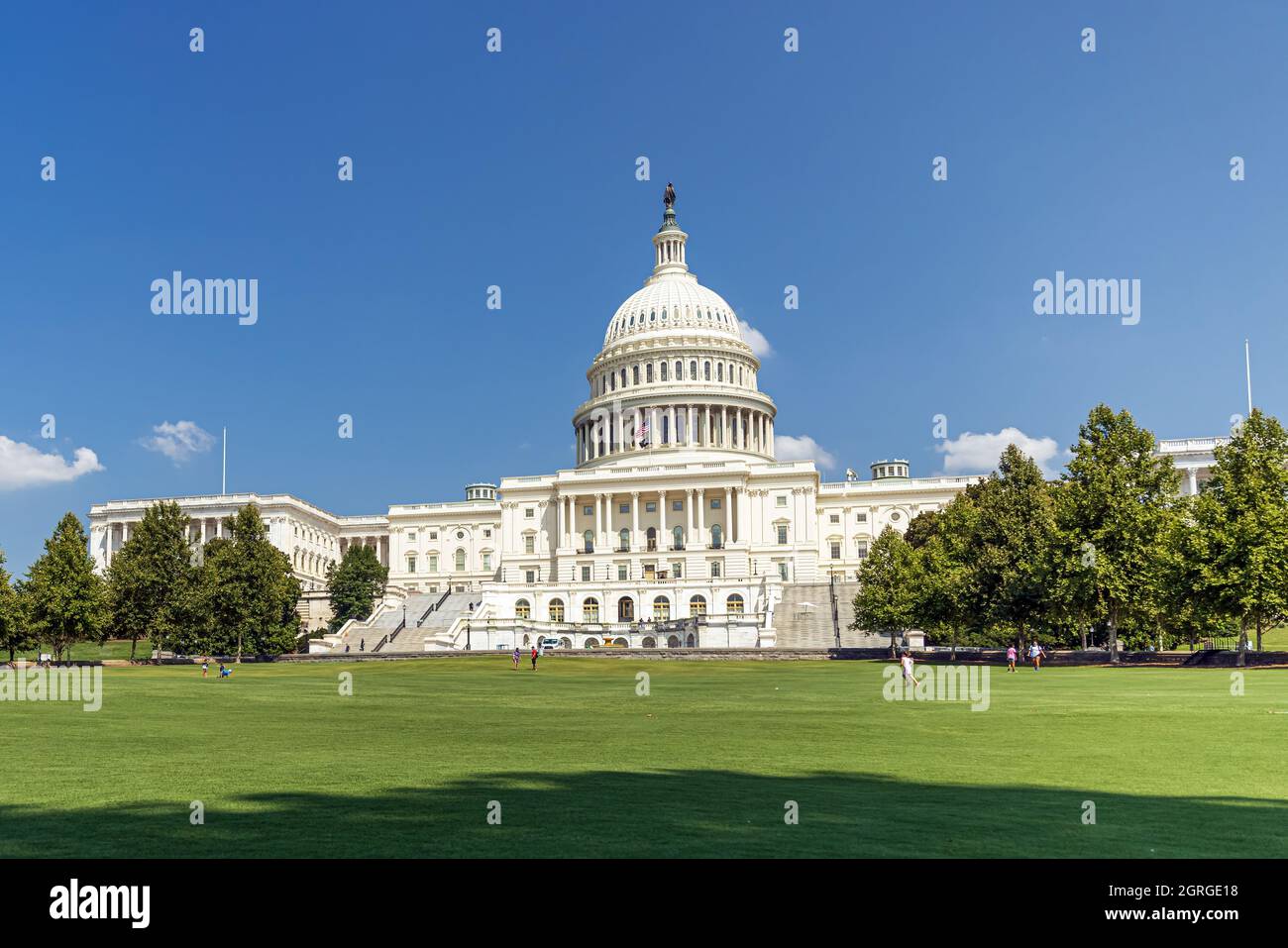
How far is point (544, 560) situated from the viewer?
15100cm

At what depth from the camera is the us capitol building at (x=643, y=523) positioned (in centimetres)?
11894

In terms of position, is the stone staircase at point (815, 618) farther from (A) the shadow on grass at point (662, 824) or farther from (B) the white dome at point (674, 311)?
(A) the shadow on grass at point (662, 824)

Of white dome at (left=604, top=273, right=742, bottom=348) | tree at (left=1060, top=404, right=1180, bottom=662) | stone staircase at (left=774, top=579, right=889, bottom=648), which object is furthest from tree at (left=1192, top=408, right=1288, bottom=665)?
white dome at (left=604, top=273, right=742, bottom=348)

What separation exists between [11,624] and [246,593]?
18.0m

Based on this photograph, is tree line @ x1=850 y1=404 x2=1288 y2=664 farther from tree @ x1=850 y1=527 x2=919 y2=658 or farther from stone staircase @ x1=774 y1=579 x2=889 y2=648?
stone staircase @ x1=774 y1=579 x2=889 y2=648

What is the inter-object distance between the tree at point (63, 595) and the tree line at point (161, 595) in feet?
0.21

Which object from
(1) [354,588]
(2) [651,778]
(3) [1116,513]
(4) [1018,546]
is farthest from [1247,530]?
(1) [354,588]

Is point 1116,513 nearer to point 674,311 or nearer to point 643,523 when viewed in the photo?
point 643,523

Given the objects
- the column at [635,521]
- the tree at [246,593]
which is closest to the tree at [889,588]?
the tree at [246,593]

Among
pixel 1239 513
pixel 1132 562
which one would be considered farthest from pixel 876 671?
pixel 1239 513

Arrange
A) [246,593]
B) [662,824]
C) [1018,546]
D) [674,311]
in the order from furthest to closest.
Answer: [674,311], [246,593], [1018,546], [662,824]

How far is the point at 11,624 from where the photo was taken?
229 feet

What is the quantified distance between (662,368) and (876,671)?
10849 cm

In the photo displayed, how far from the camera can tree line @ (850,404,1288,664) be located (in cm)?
5809
